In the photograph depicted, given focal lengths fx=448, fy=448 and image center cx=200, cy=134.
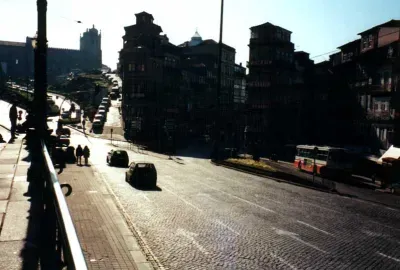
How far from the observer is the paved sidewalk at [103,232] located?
13.0 meters

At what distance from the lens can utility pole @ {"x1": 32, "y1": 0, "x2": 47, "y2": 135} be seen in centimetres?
1520

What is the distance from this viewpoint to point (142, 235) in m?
16.8

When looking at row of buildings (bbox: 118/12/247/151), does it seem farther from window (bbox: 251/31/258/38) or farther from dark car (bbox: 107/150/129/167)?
dark car (bbox: 107/150/129/167)

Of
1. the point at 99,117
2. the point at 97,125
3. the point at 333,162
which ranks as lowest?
the point at 333,162

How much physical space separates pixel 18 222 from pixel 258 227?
10916 mm

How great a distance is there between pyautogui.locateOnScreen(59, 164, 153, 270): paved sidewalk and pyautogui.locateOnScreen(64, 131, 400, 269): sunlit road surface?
2.30ft

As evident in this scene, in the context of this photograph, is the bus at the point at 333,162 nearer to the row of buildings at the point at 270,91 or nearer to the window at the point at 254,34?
the row of buildings at the point at 270,91

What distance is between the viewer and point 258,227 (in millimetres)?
18750

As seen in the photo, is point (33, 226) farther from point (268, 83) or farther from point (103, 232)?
point (268, 83)

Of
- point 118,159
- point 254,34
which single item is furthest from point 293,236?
point 254,34

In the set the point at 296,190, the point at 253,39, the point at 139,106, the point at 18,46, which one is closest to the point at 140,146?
the point at 139,106

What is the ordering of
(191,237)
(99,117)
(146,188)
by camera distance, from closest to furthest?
(191,237), (146,188), (99,117)

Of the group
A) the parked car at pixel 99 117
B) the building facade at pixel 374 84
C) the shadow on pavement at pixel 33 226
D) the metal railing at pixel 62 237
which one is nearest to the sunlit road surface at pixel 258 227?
the shadow on pavement at pixel 33 226

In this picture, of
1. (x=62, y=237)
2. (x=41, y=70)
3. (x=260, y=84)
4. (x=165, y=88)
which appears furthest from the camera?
(x=165, y=88)
